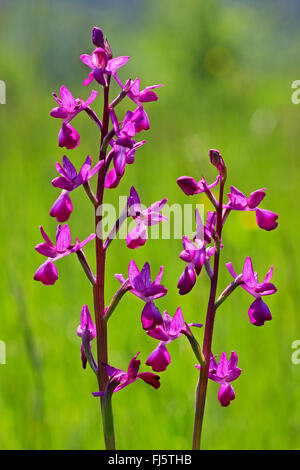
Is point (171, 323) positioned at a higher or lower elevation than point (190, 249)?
lower

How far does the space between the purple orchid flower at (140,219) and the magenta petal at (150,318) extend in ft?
0.39

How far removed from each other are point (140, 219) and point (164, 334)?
0.76 feet

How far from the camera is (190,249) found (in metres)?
1.09

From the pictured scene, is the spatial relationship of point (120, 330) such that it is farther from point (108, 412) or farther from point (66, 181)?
point (66, 181)

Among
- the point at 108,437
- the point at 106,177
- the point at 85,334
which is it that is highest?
the point at 106,177

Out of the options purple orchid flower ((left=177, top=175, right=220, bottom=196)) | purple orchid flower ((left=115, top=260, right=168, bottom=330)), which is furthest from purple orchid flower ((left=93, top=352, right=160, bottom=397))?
purple orchid flower ((left=177, top=175, right=220, bottom=196))

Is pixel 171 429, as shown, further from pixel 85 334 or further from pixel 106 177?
pixel 106 177

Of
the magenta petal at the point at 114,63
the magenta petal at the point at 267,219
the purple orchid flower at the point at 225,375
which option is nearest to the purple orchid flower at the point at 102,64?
the magenta petal at the point at 114,63

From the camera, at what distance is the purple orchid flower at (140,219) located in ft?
3.57

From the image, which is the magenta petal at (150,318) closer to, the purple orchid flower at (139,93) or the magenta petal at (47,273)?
the magenta petal at (47,273)

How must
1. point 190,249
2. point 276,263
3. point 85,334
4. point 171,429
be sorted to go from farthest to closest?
point 276,263 < point 171,429 < point 85,334 < point 190,249

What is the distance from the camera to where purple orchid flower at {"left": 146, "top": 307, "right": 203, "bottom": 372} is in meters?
1.13
